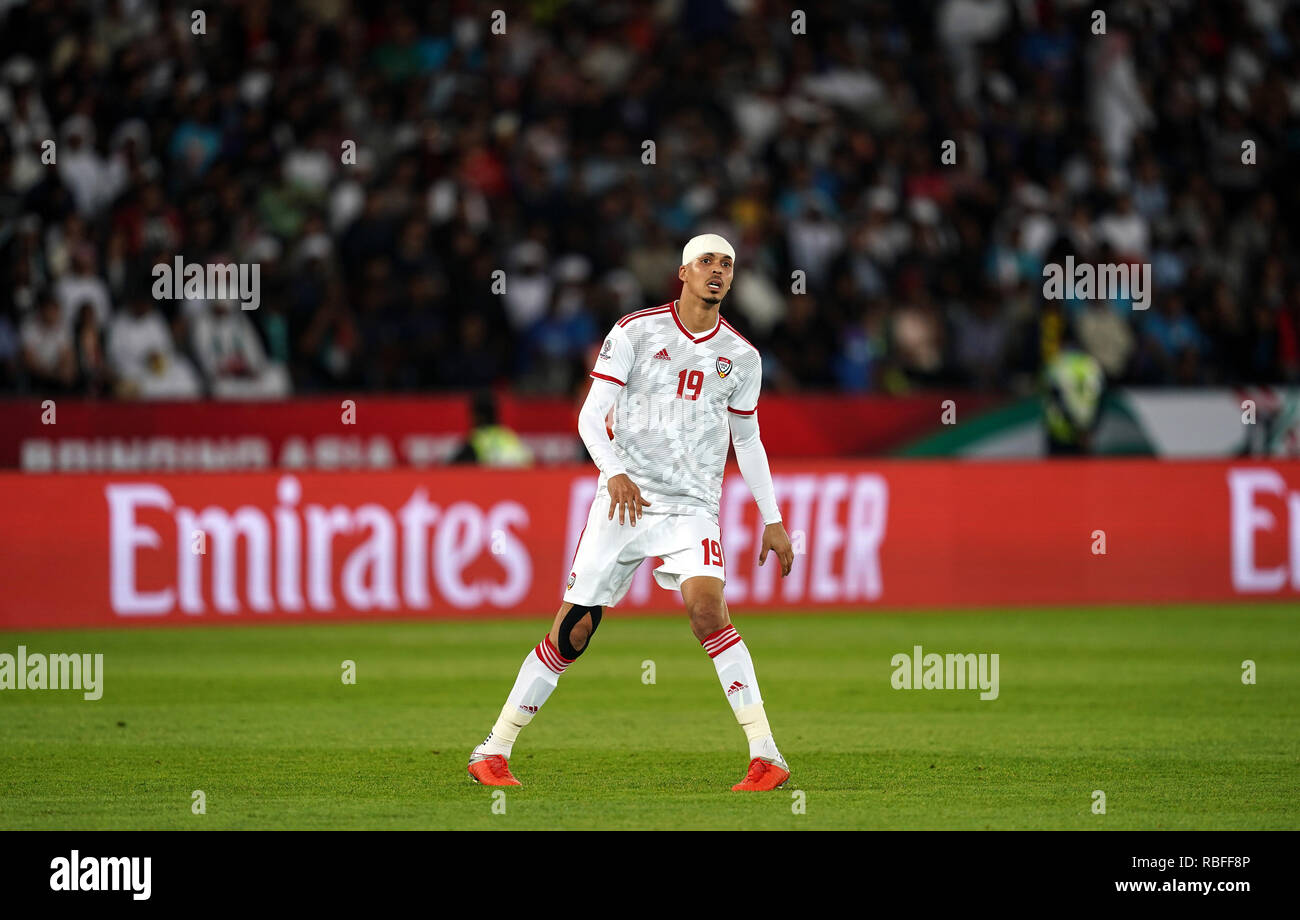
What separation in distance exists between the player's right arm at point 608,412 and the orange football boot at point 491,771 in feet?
4.08

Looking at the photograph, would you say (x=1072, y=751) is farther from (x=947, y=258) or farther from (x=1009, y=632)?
(x=947, y=258)

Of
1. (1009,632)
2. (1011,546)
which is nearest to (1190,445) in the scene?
(1011,546)

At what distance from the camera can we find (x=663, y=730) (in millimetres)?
11078

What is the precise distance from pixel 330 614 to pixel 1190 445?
10.1 m

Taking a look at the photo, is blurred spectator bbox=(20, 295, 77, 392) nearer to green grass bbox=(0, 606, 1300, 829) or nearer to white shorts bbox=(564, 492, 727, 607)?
green grass bbox=(0, 606, 1300, 829)

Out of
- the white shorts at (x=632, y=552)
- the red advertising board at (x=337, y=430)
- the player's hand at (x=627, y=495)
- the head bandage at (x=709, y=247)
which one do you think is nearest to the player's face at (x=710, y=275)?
the head bandage at (x=709, y=247)

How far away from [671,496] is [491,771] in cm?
148

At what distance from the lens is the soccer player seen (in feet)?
29.1

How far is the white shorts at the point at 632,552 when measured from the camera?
8.90 m

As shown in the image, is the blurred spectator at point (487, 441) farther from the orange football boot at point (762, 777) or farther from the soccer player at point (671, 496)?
the orange football boot at point (762, 777)

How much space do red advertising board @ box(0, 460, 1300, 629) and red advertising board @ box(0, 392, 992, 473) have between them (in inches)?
46.1

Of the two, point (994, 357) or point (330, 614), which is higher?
point (994, 357)

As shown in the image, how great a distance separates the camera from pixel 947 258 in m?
22.7

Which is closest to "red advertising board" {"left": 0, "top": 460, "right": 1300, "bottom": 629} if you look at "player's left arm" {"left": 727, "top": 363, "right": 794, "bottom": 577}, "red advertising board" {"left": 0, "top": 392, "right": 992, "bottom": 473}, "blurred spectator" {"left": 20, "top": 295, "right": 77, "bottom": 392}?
"red advertising board" {"left": 0, "top": 392, "right": 992, "bottom": 473}
